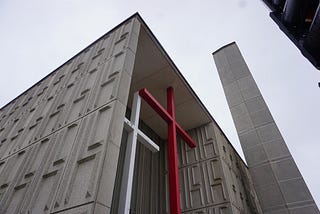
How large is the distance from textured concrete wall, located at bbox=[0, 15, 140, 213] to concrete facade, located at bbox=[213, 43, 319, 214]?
23.9 feet

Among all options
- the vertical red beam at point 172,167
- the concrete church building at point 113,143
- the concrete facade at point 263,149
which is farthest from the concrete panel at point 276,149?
the vertical red beam at point 172,167

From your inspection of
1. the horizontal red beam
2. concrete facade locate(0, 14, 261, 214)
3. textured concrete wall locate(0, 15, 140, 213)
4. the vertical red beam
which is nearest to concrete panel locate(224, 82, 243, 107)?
concrete facade locate(0, 14, 261, 214)

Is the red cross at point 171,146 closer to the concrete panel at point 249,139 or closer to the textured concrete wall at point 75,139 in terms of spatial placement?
the textured concrete wall at point 75,139

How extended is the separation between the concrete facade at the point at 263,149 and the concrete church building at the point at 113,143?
861mm

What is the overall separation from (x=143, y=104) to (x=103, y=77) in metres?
3.17

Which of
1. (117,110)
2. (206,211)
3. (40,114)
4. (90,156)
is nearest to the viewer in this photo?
(90,156)

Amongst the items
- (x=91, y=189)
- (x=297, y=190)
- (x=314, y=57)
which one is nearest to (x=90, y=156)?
(x=91, y=189)

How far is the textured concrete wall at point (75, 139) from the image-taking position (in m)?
2.96

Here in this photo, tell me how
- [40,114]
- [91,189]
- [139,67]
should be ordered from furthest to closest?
[139,67] < [40,114] < [91,189]

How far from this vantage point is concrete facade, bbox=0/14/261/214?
3170 millimetres

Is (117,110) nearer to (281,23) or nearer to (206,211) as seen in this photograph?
(281,23)

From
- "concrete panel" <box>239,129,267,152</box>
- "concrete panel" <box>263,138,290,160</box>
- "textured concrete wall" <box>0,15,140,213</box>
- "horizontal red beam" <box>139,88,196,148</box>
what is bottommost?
"textured concrete wall" <box>0,15,140,213</box>

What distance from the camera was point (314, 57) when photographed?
243cm

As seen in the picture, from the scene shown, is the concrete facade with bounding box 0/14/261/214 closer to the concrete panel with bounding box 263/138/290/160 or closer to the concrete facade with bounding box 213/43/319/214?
the concrete facade with bounding box 213/43/319/214
